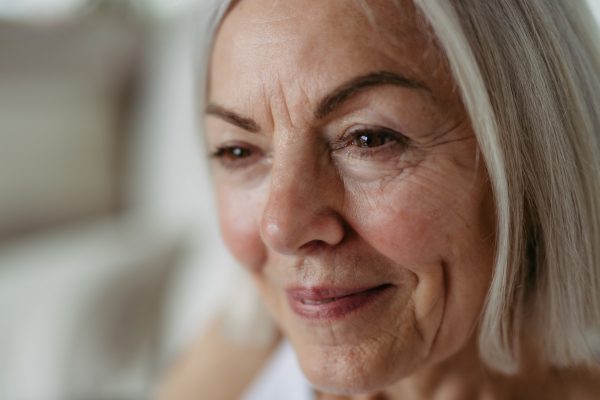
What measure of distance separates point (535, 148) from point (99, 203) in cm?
242

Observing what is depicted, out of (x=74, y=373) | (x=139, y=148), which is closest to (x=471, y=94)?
(x=74, y=373)

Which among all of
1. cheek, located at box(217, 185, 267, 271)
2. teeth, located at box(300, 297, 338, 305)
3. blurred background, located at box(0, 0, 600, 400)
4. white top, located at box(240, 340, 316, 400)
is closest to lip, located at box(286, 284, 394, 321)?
teeth, located at box(300, 297, 338, 305)

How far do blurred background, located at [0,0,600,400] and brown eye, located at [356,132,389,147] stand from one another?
1.14 meters

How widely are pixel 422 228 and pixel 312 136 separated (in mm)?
222

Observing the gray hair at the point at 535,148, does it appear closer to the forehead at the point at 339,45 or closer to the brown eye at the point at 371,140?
the forehead at the point at 339,45

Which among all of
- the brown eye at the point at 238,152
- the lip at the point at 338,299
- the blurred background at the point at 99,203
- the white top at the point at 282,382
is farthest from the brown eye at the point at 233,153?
the blurred background at the point at 99,203

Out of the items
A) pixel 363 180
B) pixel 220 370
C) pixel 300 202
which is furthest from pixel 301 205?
pixel 220 370

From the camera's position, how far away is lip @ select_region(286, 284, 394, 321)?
82cm

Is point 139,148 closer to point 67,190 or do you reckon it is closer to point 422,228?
point 67,190

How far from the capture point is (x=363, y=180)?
2.55 feet

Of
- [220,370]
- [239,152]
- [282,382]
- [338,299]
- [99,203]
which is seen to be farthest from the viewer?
[99,203]

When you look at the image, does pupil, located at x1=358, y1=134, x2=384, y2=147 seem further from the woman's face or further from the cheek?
the cheek

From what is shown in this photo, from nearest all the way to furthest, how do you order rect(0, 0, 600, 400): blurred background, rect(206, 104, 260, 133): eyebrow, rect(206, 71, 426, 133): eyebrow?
rect(206, 71, 426, 133): eyebrow, rect(206, 104, 260, 133): eyebrow, rect(0, 0, 600, 400): blurred background

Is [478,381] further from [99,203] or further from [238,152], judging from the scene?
[99,203]
